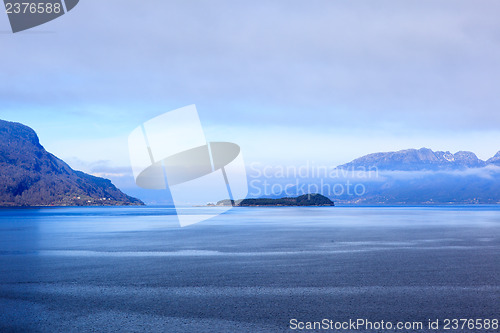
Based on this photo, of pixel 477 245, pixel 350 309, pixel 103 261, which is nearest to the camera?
pixel 350 309

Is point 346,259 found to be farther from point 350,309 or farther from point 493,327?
point 493,327

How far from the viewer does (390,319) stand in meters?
12.7

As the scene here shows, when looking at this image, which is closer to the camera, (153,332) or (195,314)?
(153,332)

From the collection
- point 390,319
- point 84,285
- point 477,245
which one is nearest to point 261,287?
point 390,319

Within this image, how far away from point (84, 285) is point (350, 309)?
10655mm

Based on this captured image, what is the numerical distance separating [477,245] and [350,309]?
24.3 meters

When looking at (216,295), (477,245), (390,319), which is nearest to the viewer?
(390,319)

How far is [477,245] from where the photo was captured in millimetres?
33375

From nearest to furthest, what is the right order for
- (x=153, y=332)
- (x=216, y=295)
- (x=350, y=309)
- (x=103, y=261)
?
(x=153, y=332) → (x=350, y=309) → (x=216, y=295) → (x=103, y=261)

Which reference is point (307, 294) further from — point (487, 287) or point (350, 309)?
point (487, 287)

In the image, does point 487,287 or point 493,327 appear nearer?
point 493,327

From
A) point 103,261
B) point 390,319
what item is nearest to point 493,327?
point 390,319

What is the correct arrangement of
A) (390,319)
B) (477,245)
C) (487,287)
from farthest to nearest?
(477,245), (487,287), (390,319)

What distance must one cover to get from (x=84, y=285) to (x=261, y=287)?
23.6 ft
